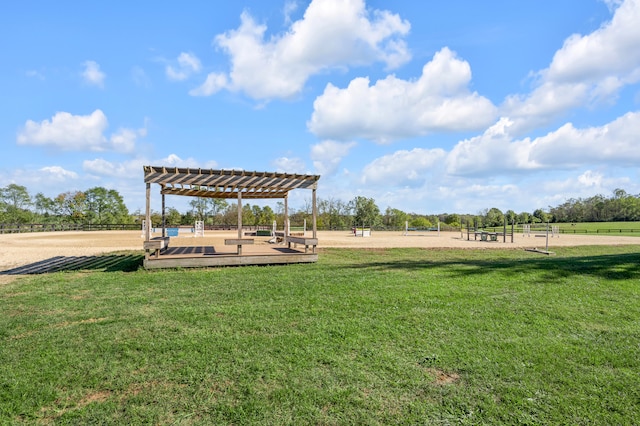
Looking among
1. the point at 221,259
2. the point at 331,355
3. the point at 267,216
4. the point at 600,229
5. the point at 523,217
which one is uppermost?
the point at 267,216

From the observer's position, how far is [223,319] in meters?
4.86

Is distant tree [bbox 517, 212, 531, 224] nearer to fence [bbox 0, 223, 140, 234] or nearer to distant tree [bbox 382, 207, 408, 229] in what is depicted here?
distant tree [bbox 382, 207, 408, 229]

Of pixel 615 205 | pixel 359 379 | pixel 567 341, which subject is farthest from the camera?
pixel 615 205

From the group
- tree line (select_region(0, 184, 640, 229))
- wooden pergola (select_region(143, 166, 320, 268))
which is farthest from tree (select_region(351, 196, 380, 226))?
wooden pergola (select_region(143, 166, 320, 268))

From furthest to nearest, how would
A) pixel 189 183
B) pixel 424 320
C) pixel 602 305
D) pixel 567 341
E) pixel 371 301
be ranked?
pixel 189 183, pixel 371 301, pixel 602 305, pixel 424 320, pixel 567 341

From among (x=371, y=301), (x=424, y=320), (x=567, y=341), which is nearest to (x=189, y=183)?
(x=371, y=301)

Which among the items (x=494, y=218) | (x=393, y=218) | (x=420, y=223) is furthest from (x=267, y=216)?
(x=494, y=218)

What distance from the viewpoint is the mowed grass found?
269cm

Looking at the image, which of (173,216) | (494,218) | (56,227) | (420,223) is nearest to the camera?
(56,227)

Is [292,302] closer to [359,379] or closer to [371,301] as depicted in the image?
[371,301]

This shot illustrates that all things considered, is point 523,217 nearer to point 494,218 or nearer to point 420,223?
point 494,218

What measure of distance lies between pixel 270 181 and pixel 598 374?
10004mm

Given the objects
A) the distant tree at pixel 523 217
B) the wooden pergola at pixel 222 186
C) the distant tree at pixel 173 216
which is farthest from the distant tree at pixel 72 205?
the distant tree at pixel 523 217

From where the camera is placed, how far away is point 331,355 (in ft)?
11.9
